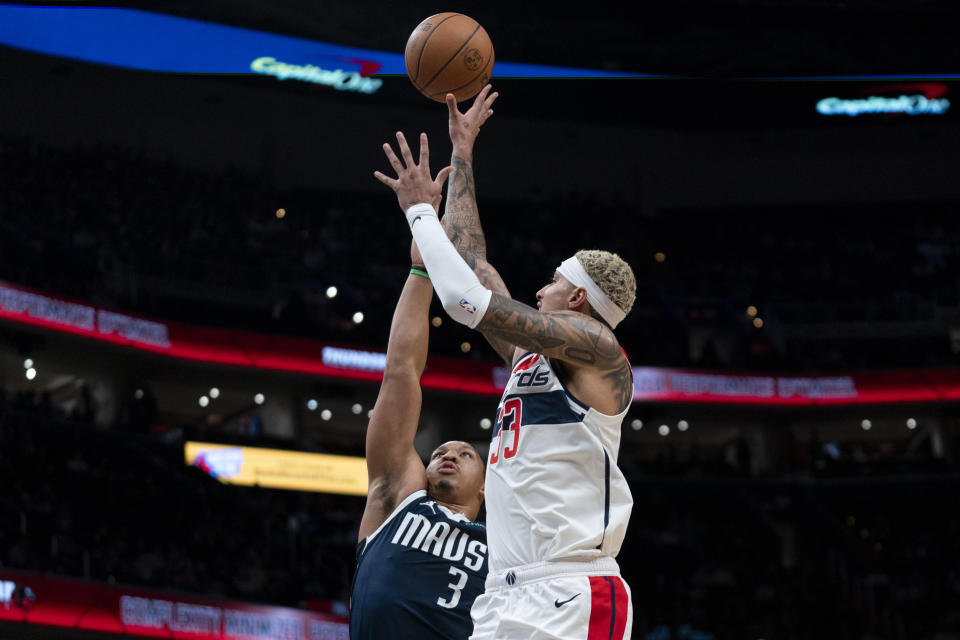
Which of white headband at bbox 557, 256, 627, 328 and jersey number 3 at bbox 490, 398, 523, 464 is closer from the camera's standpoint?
jersey number 3 at bbox 490, 398, 523, 464

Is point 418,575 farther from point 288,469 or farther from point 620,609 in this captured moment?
point 288,469

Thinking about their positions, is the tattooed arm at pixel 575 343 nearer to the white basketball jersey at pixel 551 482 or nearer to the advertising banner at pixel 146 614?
the white basketball jersey at pixel 551 482

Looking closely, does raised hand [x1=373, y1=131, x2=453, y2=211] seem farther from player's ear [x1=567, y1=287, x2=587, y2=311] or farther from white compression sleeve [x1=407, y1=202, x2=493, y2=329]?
player's ear [x1=567, y1=287, x2=587, y2=311]

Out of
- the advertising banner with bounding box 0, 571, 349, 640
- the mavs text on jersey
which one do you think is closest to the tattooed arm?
the mavs text on jersey

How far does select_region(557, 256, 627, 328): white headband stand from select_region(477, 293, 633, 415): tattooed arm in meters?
0.06

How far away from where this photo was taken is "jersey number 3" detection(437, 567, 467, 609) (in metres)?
4.74

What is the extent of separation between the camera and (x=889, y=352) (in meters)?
25.8

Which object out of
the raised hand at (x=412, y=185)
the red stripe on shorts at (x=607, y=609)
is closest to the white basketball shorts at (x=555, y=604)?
the red stripe on shorts at (x=607, y=609)

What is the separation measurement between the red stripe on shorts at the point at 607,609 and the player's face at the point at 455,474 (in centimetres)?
126

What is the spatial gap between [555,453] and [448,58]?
198 cm

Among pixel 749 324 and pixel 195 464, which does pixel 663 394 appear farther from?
pixel 195 464

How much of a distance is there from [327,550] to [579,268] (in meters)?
16.5

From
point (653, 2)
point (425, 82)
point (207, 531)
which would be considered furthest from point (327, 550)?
point (425, 82)

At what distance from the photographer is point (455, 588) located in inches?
188
